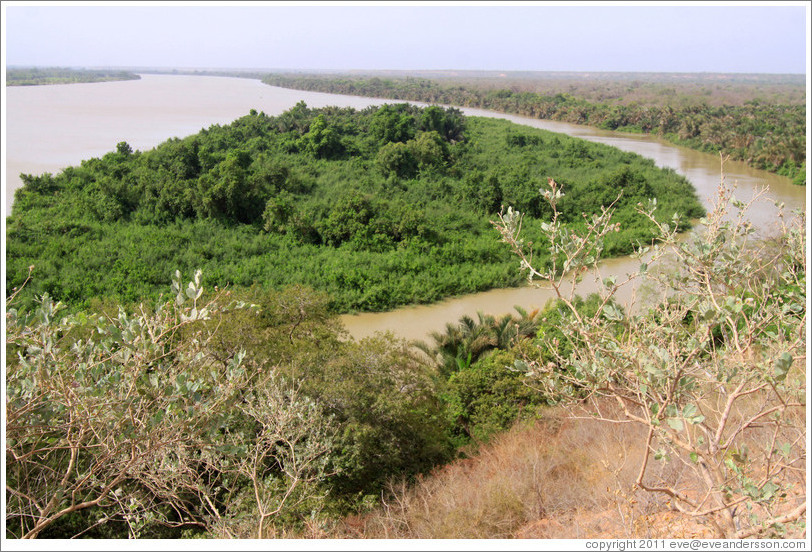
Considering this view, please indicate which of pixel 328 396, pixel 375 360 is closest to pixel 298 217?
pixel 375 360

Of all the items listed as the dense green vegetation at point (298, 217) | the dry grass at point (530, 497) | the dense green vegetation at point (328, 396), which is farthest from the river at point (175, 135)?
the dry grass at point (530, 497)

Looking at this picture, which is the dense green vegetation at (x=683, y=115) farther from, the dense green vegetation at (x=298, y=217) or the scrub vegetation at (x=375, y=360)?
the scrub vegetation at (x=375, y=360)

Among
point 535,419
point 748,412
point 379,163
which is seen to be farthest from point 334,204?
point 748,412

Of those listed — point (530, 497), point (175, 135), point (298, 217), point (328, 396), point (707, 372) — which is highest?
point (175, 135)

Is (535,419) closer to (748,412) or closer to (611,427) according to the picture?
(611,427)

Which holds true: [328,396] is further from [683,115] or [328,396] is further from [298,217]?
[683,115]

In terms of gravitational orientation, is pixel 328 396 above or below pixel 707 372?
below
